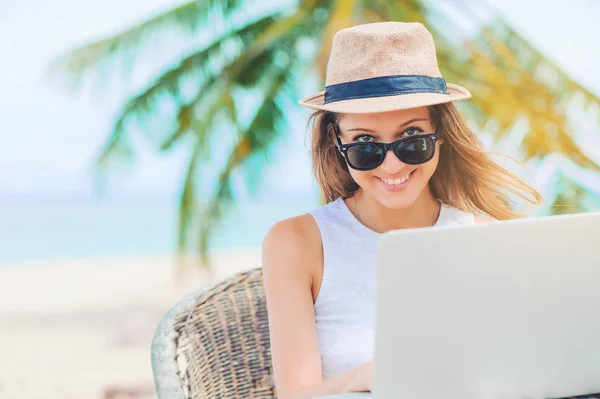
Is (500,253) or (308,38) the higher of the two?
(308,38)

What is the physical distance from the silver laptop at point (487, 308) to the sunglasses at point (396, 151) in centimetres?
60

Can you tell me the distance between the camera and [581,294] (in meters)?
1.21

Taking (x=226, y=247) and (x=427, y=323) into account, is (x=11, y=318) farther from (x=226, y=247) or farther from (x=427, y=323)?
(x=427, y=323)

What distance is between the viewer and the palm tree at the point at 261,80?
7.18 metres

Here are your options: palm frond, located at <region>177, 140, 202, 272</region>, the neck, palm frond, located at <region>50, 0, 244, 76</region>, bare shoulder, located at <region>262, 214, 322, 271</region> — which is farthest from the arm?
palm frond, located at <region>50, 0, 244, 76</region>

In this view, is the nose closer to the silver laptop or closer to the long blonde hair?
the long blonde hair

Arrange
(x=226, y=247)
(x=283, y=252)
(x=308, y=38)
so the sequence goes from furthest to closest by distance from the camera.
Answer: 1. (x=226, y=247)
2. (x=308, y=38)
3. (x=283, y=252)

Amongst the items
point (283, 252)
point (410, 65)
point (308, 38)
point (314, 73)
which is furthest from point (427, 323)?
point (308, 38)

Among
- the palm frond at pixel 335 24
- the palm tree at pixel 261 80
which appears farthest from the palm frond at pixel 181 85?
the palm frond at pixel 335 24

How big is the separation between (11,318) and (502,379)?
545 inches

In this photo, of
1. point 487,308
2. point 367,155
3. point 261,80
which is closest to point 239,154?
point 261,80

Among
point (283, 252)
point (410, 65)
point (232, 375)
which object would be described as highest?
point (410, 65)

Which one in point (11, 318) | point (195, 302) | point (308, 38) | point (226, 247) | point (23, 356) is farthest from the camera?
point (226, 247)

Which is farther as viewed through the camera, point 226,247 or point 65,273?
point 226,247
